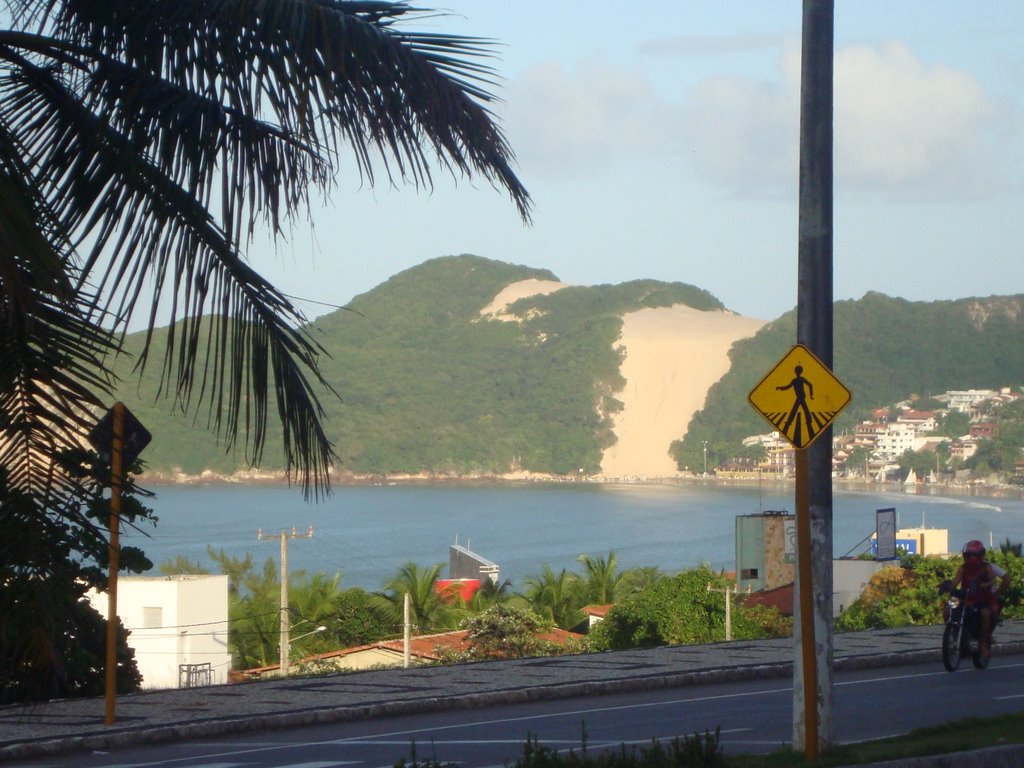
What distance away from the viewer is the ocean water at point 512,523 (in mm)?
102812

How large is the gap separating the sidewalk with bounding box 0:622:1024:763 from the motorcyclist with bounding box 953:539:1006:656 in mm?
1133

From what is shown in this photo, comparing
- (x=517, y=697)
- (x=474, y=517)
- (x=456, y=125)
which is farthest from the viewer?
(x=474, y=517)

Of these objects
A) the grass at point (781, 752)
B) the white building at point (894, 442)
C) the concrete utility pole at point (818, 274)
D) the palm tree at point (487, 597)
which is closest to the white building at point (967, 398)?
the white building at point (894, 442)

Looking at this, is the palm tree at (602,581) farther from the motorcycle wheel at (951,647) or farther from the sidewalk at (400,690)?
the motorcycle wheel at (951,647)

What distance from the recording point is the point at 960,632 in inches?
576

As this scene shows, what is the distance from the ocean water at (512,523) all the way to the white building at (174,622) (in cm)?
3093

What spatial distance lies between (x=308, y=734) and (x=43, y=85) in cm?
674

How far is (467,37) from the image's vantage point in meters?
5.26

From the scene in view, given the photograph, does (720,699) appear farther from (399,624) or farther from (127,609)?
(399,624)

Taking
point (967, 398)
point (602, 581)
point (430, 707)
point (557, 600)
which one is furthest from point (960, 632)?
point (967, 398)

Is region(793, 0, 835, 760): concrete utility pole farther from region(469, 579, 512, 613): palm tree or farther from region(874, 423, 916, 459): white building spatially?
region(874, 423, 916, 459): white building

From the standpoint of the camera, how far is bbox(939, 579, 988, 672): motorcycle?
47.6ft

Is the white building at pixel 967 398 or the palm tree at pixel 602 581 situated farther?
the white building at pixel 967 398

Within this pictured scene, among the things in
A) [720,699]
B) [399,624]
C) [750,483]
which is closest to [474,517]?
[750,483]
